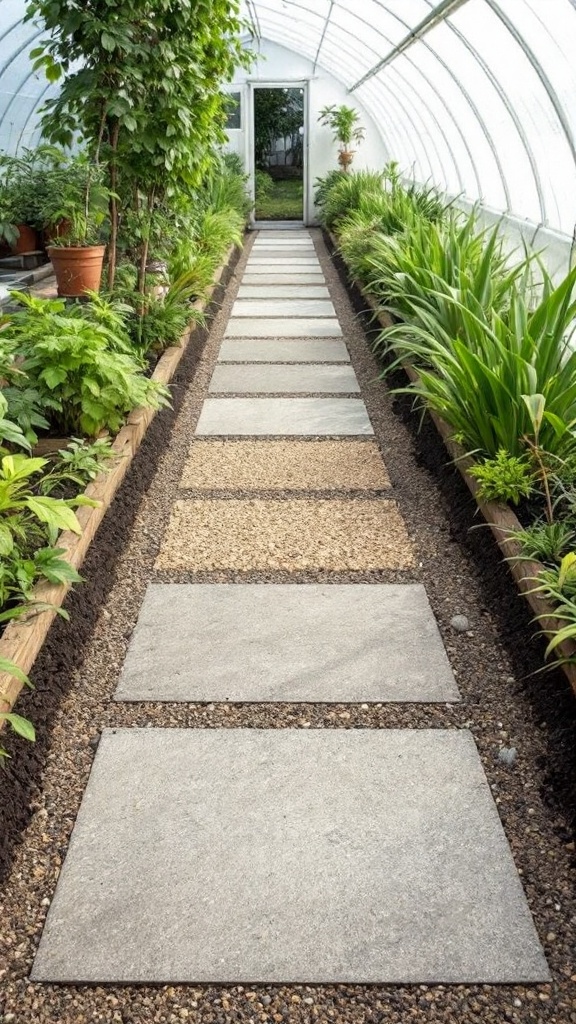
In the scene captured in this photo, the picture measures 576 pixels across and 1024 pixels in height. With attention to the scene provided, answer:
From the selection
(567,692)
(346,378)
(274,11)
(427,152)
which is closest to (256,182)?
(274,11)

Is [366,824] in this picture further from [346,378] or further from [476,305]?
[346,378]

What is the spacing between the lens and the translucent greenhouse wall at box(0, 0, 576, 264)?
19.7ft

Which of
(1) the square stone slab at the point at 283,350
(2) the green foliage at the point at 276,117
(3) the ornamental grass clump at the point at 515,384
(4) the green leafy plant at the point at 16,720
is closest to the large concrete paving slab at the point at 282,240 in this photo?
(2) the green foliage at the point at 276,117

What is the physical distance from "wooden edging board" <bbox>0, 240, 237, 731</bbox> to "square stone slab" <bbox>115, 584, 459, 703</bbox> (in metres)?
0.27

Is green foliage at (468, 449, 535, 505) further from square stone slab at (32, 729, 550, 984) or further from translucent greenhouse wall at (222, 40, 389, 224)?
translucent greenhouse wall at (222, 40, 389, 224)

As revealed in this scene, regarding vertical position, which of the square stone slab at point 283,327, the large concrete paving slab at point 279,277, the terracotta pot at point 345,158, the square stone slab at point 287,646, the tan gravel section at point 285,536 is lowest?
the square stone slab at point 287,646

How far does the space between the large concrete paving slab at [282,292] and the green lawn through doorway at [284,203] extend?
9.09 meters

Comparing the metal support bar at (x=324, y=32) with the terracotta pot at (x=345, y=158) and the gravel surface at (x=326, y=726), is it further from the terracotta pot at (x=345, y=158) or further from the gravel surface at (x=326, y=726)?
the gravel surface at (x=326, y=726)

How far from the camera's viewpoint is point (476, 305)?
4074mm

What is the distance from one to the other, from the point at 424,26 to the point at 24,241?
13.6 ft

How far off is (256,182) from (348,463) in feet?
46.8

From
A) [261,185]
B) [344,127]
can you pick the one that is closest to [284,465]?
[344,127]

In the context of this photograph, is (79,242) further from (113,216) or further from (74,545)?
(74,545)

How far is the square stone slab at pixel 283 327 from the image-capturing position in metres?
6.96
